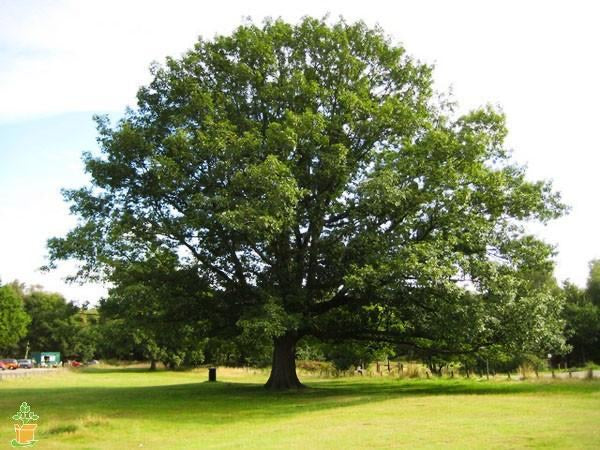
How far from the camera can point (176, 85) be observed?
26469 millimetres

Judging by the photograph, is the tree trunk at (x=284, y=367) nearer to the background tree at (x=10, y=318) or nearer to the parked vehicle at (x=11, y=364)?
the parked vehicle at (x=11, y=364)

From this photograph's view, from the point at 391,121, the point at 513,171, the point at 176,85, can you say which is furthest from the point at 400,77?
the point at 176,85

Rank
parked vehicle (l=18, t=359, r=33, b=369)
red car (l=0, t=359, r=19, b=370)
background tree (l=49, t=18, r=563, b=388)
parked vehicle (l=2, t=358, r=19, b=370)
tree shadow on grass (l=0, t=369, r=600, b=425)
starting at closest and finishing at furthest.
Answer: tree shadow on grass (l=0, t=369, r=600, b=425) → background tree (l=49, t=18, r=563, b=388) → red car (l=0, t=359, r=19, b=370) → parked vehicle (l=2, t=358, r=19, b=370) → parked vehicle (l=18, t=359, r=33, b=369)

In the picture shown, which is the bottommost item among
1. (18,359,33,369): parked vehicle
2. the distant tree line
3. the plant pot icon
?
the plant pot icon

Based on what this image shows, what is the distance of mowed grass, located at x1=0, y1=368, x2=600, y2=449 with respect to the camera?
40.1ft

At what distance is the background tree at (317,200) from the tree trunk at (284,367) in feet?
0.32

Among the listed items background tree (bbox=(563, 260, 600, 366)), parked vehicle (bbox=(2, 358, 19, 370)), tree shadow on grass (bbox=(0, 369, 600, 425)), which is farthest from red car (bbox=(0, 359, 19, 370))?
background tree (bbox=(563, 260, 600, 366))

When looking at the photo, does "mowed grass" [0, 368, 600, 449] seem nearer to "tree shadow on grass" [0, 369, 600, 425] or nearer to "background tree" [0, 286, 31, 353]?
"tree shadow on grass" [0, 369, 600, 425]

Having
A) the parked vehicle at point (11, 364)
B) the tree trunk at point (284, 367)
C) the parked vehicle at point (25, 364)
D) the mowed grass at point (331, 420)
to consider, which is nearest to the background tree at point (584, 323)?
the mowed grass at point (331, 420)

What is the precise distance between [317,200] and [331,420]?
35.1 feet

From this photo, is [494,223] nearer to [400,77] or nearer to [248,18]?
[400,77]

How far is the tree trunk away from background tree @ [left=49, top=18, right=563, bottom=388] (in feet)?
0.32

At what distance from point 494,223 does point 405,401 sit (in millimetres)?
9388

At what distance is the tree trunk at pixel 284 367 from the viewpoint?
28141 mm
